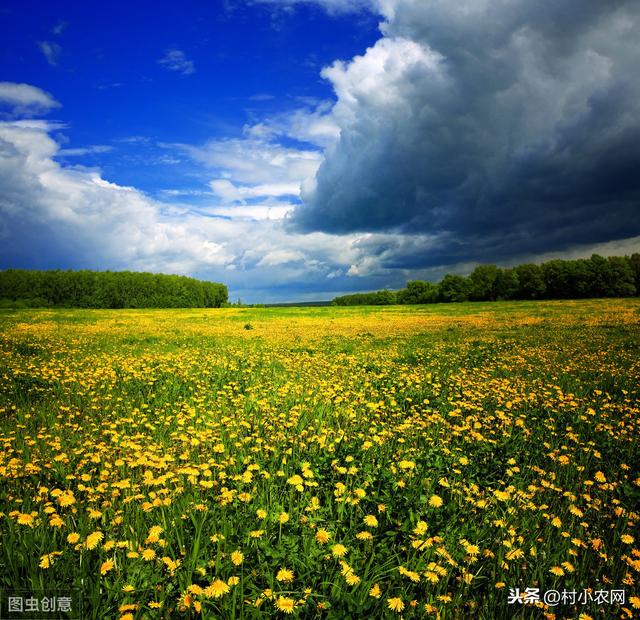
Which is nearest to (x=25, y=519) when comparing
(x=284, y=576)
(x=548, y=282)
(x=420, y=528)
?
(x=284, y=576)

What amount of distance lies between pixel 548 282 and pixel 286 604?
4202 inches

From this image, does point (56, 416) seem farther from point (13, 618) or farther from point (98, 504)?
point (13, 618)

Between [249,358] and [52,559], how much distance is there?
913 centimetres

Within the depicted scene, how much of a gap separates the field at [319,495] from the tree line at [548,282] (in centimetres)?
9397

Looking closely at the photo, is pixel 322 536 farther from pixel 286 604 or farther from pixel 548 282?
pixel 548 282

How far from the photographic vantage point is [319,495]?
403 centimetres

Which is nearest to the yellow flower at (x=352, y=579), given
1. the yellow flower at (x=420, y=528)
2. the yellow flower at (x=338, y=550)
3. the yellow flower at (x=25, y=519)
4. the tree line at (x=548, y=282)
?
the yellow flower at (x=338, y=550)

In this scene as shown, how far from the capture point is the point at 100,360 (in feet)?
35.9

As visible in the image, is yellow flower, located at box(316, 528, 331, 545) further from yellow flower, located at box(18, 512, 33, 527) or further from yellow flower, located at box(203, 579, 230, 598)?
yellow flower, located at box(18, 512, 33, 527)

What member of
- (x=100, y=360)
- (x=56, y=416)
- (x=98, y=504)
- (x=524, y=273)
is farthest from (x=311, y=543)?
(x=524, y=273)

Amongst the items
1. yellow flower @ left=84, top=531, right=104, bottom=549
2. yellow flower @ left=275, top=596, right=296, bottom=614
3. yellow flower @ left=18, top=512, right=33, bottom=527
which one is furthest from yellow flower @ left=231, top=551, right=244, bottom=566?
yellow flower @ left=18, top=512, right=33, bottom=527

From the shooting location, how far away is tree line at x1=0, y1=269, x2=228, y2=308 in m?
81.6

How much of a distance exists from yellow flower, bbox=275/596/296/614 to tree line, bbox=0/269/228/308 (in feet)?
297

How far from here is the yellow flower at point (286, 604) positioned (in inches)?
92.1
